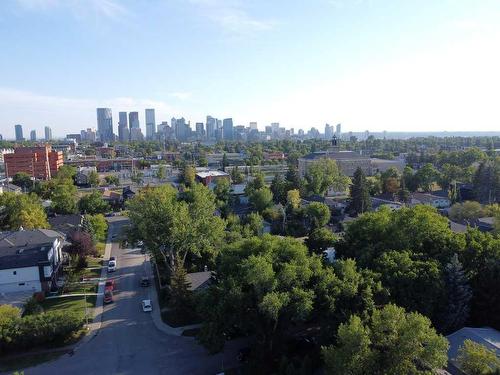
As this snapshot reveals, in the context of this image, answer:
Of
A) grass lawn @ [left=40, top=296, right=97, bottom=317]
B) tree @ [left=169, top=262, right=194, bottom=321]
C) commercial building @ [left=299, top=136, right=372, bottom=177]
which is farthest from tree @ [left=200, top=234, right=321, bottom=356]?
commercial building @ [left=299, top=136, right=372, bottom=177]

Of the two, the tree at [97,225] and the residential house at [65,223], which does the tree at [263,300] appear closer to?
the tree at [97,225]

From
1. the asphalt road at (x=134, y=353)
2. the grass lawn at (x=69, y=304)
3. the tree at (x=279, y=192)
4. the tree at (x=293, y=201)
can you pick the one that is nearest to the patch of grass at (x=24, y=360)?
the asphalt road at (x=134, y=353)

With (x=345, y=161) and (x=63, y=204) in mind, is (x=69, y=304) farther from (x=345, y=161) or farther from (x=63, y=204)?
(x=345, y=161)

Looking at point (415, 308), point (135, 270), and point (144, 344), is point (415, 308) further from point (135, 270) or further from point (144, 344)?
point (135, 270)

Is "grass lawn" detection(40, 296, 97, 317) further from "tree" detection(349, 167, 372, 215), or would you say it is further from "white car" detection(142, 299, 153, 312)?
"tree" detection(349, 167, 372, 215)

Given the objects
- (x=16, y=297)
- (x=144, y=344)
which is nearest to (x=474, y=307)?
(x=144, y=344)

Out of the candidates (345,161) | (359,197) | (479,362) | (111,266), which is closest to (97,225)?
(111,266)

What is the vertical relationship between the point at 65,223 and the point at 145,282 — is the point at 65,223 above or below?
above
